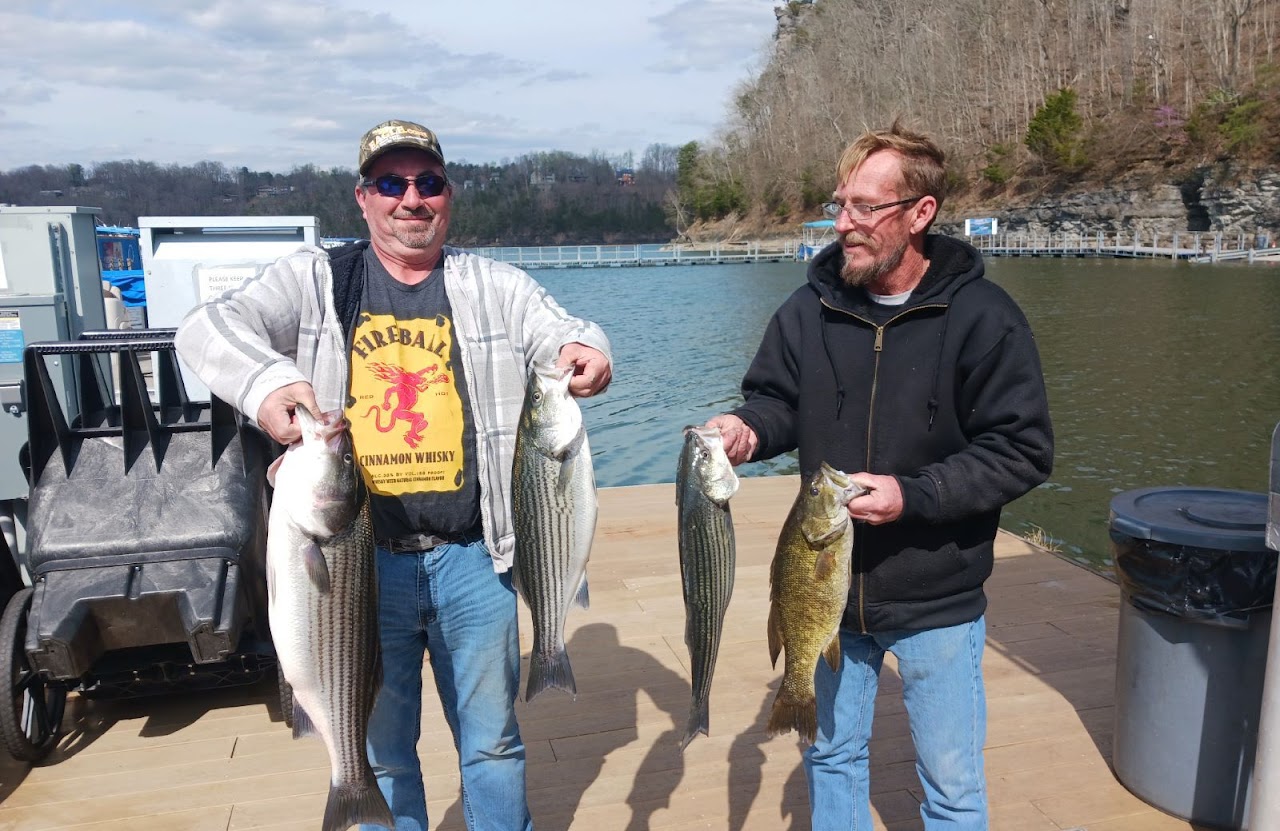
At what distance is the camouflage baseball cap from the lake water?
914 centimetres

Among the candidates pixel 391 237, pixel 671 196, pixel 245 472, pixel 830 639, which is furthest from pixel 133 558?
pixel 671 196

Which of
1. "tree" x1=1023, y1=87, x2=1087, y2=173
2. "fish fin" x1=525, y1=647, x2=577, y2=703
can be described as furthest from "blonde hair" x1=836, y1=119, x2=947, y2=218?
"tree" x1=1023, y1=87, x2=1087, y2=173

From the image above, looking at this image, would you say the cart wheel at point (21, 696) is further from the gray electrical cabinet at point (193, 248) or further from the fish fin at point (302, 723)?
the gray electrical cabinet at point (193, 248)

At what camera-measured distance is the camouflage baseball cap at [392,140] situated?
262 cm

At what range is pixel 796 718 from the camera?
2.66 m

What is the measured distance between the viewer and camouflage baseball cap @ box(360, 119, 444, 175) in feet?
8.61

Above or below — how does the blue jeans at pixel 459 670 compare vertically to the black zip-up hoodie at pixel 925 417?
below

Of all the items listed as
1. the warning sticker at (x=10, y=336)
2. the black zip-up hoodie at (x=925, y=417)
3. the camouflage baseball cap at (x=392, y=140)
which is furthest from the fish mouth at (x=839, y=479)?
the warning sticker at (x=10, y=336)

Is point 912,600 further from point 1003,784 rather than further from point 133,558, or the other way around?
point 133,558

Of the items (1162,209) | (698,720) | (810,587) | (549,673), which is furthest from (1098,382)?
(1162,209)

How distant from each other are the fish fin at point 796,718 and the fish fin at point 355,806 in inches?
42.5

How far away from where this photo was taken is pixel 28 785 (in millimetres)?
3754

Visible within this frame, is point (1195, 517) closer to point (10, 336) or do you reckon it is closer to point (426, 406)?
point (426, 406)

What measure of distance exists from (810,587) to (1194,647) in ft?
5.29
